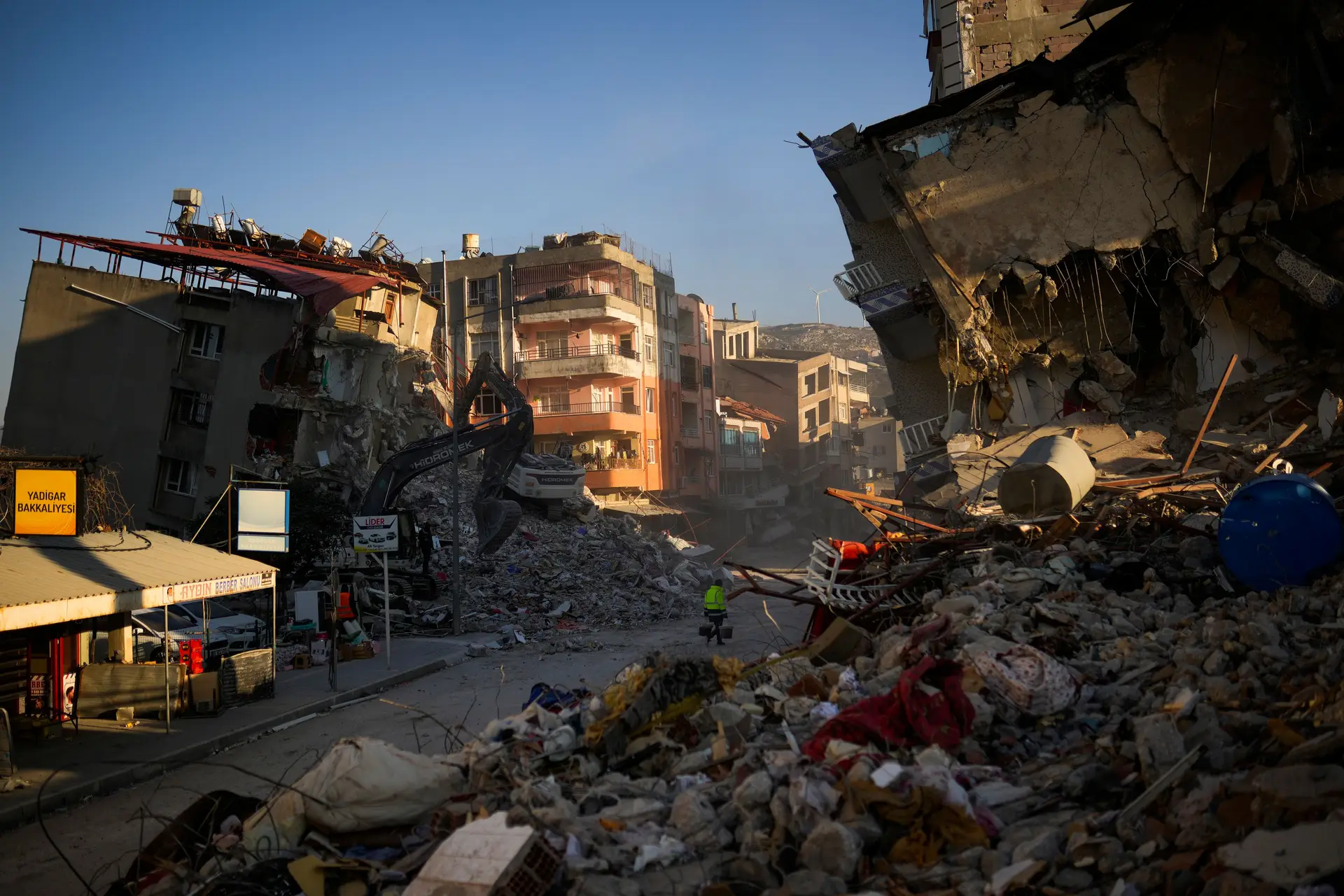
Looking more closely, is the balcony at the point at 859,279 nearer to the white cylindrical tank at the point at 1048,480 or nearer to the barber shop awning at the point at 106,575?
the white cylindrical tank at the point at 1048,480

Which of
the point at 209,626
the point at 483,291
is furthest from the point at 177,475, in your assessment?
the point at 483,291

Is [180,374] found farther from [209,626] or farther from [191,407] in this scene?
[209,626]

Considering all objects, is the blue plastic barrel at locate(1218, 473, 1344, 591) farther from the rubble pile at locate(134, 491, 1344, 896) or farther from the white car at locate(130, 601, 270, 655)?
the white car at locate(130, 601, 270, 655)

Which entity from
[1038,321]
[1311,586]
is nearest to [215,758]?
[1311,586]

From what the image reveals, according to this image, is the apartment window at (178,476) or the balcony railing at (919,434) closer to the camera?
the balcony railing at (919,434)

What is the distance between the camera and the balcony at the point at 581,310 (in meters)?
48.8

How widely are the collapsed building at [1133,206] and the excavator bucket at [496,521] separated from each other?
11668mm

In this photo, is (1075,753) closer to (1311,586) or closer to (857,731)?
(857,731)

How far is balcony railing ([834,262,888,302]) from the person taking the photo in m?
31.0

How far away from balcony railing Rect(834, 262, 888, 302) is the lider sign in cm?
2307

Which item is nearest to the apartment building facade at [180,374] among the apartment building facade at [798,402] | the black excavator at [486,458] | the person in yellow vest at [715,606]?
the black excavator at [486,458]

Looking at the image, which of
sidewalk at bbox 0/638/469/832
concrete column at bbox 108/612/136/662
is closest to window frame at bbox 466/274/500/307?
sidewalk at bbox 0/638/469/832

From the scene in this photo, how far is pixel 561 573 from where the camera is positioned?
28344 millimetres

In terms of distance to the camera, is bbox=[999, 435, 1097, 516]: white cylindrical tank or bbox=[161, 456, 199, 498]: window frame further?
bbox=[161, 456, 199, 498]: window frame
